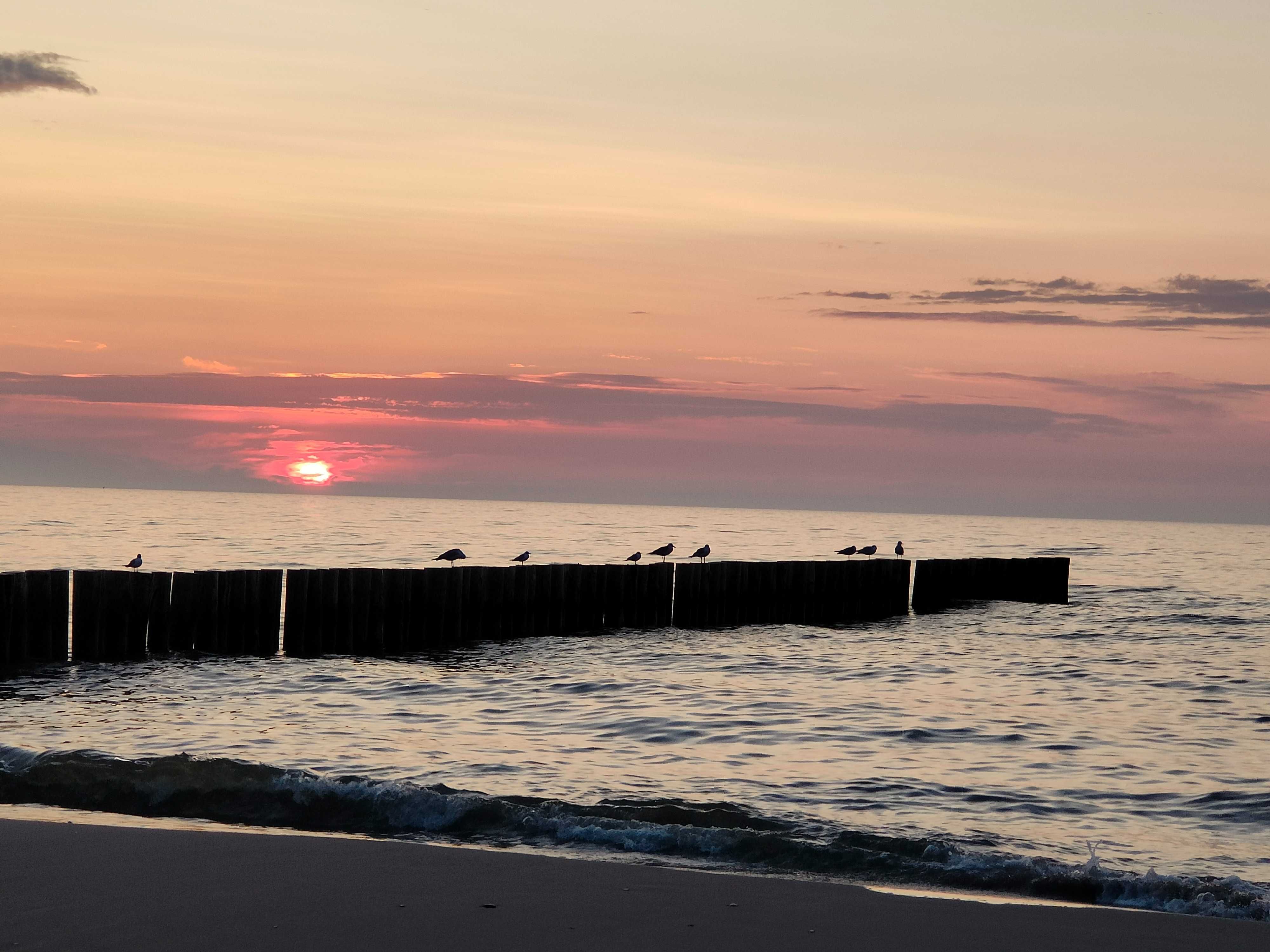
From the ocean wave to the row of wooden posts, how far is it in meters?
6.00

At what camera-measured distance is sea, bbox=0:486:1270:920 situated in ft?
25.9

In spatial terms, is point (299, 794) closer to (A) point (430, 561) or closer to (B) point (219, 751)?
(B) point (219, 751)

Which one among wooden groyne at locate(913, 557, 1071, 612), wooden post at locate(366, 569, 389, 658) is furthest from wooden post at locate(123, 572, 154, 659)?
wooden groyne at locate(913, 557, 1071, 612)

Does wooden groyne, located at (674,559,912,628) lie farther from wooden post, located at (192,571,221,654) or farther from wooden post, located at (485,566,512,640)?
wooden post, located at (192,571,221,654)

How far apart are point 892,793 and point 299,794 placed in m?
4.51

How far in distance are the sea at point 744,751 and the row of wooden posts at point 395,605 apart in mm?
452

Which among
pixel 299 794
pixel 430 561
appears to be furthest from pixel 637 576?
pixel 430 561

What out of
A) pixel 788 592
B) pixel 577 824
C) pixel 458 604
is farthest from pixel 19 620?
pixel 788 592

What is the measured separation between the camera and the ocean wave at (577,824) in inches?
282

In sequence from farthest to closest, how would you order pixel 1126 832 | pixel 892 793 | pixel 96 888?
1. pixel 892 793
2. pixel 1126 832
3. pixel 96 888

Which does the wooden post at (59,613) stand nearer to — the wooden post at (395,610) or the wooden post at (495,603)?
the wooden post at (395,610)

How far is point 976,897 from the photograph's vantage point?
692 centimetres

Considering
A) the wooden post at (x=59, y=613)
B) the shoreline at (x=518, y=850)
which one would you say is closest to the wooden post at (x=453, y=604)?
the wooden post at (x=59, y=613)

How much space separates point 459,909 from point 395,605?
12459 mm
